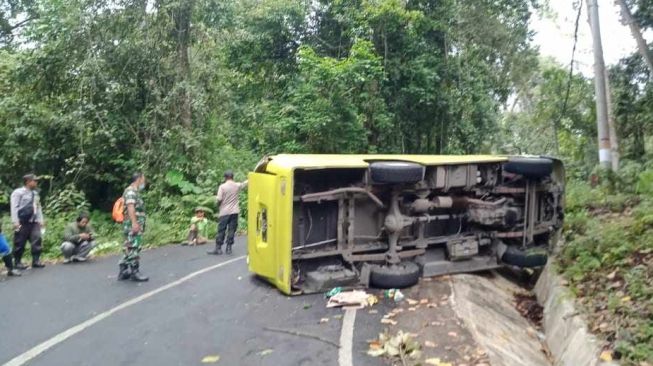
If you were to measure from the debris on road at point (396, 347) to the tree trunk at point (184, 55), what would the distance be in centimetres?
1265

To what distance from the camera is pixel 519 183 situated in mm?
9016

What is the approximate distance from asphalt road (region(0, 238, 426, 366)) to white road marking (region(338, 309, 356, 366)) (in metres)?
0.05

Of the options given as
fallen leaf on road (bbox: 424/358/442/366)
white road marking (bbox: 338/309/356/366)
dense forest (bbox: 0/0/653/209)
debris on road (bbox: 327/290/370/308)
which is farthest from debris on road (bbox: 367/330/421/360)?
dense forest (bbox: 0/0/653/209)

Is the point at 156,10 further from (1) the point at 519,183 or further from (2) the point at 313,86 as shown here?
(1) the point at 519,183

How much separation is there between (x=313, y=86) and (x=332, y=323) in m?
12.7

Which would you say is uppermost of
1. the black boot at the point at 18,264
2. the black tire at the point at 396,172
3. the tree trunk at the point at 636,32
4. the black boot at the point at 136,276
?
the tree trunk at the point at 636,32

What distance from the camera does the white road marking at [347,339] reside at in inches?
196

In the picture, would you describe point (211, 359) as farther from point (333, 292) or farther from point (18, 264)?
point (18, 264)

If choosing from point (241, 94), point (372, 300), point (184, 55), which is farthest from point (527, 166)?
point (241, 94)

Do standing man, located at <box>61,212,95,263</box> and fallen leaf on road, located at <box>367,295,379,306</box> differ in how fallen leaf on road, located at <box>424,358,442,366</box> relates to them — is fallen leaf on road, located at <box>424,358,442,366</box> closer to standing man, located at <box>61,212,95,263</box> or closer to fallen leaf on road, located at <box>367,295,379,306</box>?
fallen leaf on road, located at <box>367,295,379,306</box>

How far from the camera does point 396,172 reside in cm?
707

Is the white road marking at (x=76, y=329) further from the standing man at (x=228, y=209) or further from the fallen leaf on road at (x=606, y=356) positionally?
the fallen leaf on road at (x=606, y=356)

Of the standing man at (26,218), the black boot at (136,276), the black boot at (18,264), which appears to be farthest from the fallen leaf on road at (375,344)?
the black boot at (18,264)

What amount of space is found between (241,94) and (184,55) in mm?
3510
